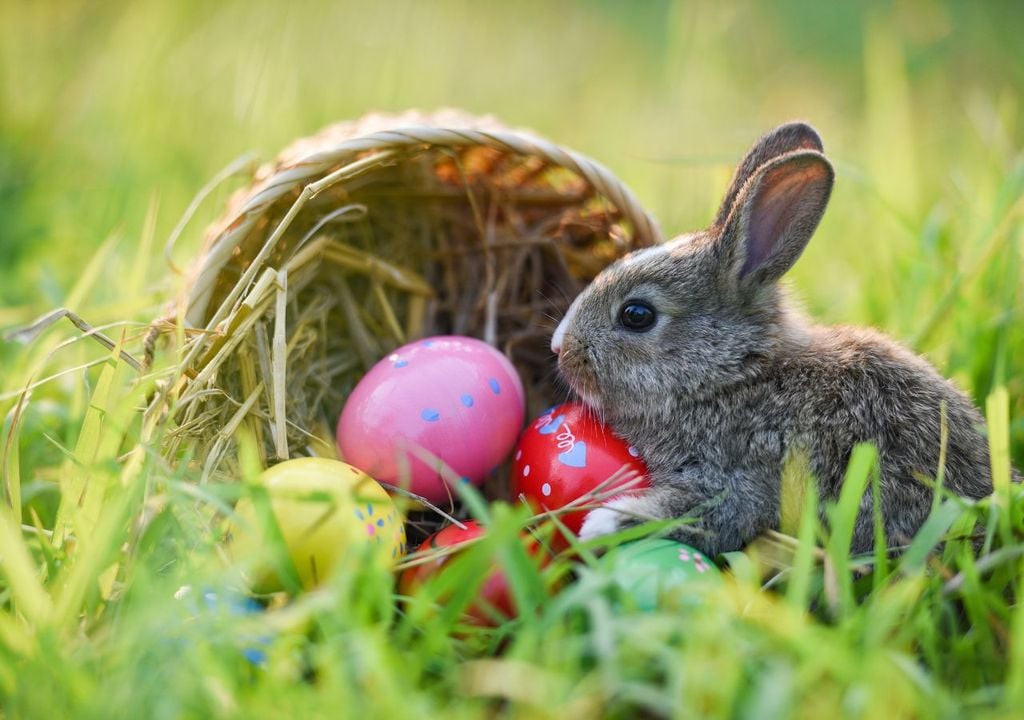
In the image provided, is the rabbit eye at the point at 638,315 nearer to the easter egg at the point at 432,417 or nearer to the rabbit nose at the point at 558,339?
the rabbit nose at the point at 558,339

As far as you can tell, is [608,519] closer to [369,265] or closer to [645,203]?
[369,265]

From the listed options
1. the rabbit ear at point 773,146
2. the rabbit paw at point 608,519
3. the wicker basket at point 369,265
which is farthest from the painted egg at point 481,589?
the rabbit ear at point 773,146

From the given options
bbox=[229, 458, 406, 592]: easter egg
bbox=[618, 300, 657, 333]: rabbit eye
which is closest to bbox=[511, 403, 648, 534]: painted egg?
bbox=[618, 300, 657, 333]: rabbit eye

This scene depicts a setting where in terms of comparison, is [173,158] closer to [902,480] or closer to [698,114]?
[698,114]

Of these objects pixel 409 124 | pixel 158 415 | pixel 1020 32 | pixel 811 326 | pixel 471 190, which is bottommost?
pixel 158 415

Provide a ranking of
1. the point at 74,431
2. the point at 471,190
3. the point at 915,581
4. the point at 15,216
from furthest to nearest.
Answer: the point at 15,216 < the point at 471,190 < the point at 74,431 < the point at 915,581

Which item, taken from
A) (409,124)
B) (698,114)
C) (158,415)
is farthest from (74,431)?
(698,114)

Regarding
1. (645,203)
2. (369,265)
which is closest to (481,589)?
(369,265)
